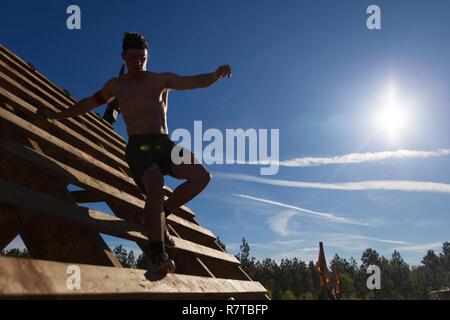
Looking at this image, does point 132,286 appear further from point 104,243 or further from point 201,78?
point 201,78

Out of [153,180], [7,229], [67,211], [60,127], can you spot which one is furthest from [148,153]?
[7,229]

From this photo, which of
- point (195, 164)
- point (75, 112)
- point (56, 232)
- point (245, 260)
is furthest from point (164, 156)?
point (245, 260)

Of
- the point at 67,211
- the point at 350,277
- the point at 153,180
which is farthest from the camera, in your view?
the point at 350,277

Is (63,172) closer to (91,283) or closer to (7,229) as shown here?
(91,283)

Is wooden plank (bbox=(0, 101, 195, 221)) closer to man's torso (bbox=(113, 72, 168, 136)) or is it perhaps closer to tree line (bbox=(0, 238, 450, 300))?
man's torso (bbox=(113, 72, 168, 136))

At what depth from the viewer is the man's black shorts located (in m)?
2.24

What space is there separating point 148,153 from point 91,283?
3.29 ft

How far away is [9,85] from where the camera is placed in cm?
293

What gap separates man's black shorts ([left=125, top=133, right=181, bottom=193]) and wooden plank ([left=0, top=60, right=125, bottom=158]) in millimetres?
1347

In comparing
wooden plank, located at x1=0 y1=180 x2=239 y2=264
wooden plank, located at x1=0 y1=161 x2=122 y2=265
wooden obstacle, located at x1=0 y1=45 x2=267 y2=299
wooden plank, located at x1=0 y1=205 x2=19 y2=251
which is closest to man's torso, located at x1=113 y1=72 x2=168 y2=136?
wooden obstacle, located at x1=0 y1=45 x2=267 y2=299

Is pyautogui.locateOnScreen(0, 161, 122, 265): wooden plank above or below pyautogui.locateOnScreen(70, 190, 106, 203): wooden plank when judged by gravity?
below

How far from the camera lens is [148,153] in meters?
2.26

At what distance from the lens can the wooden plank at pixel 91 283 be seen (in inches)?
43.7

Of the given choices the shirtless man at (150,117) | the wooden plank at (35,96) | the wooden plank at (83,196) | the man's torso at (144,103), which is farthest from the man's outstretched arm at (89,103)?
the wooden plank at (83,196)
